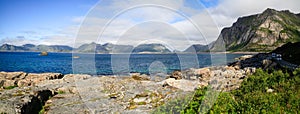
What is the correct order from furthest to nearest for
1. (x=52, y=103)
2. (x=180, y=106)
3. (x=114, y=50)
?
(x=114, y=50) → (x=52, y=103) → (x=180, y=106)

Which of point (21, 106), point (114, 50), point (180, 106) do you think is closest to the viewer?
point (180, 106)

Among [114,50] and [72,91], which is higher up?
[114,50]

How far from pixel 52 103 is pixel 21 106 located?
3030 millimetres

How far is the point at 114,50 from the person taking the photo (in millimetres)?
17922

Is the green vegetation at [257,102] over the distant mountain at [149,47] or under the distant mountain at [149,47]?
under

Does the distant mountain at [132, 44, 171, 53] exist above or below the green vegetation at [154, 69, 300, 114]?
above

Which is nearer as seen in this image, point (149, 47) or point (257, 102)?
point (257, 102)

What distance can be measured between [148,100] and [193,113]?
4.87m

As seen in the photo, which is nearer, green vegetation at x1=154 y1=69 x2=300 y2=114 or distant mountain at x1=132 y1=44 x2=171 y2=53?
green vegetation at x1=154 y1=69 x2=300 y2=114

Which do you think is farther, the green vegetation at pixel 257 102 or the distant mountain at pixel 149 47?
the distant mountain at pixel 149 47

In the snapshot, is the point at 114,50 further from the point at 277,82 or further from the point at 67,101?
the point at 277,82

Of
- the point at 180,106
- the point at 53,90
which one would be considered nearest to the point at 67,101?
the point at 53,90

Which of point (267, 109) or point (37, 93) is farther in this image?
point (37, 93)

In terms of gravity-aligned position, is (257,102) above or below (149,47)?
below
